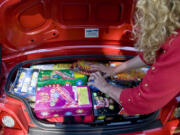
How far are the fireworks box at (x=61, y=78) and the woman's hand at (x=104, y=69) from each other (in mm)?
138

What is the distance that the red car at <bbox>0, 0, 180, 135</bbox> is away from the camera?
1.20 m

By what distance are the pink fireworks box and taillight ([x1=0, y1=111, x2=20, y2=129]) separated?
0.46 ft

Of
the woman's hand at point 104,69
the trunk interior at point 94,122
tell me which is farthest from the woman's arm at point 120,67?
the trunk interior at point 94,122

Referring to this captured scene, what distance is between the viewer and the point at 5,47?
4.47 feet

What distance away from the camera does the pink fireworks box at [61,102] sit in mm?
1199

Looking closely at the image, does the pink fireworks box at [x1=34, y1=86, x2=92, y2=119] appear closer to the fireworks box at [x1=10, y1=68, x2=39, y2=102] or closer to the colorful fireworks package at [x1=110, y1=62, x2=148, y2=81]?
the fireworks box at [x1=10, y1=68, x2=39, y2=102]

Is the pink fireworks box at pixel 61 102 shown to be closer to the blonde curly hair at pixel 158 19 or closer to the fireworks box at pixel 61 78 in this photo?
the fireworks box at pixel 61 78

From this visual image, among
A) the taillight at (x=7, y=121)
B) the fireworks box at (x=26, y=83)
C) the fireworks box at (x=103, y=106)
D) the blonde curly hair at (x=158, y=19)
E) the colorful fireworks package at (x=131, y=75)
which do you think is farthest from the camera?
the colorful fireworks package at (x=131, y=75)

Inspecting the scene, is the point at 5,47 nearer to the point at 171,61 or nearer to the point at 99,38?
the point at 99,38

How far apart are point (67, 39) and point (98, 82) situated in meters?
0.45

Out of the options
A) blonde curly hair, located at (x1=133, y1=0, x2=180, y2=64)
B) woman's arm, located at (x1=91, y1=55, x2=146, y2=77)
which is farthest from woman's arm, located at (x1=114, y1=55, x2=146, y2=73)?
blonde curly hair, located at (x1=133, y1=0, x2=180, y2=64)

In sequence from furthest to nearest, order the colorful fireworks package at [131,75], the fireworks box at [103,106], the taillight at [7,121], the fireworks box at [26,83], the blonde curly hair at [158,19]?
the colorful fireworks package at [131,75] < the fireworks box at [26,83] < the fireworks box at [103,106] < the taillight at [7,121] < the blonde curly hair at [158,19]

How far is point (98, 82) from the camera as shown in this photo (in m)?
1.35

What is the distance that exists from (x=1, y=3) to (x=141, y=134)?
123 centimetres
